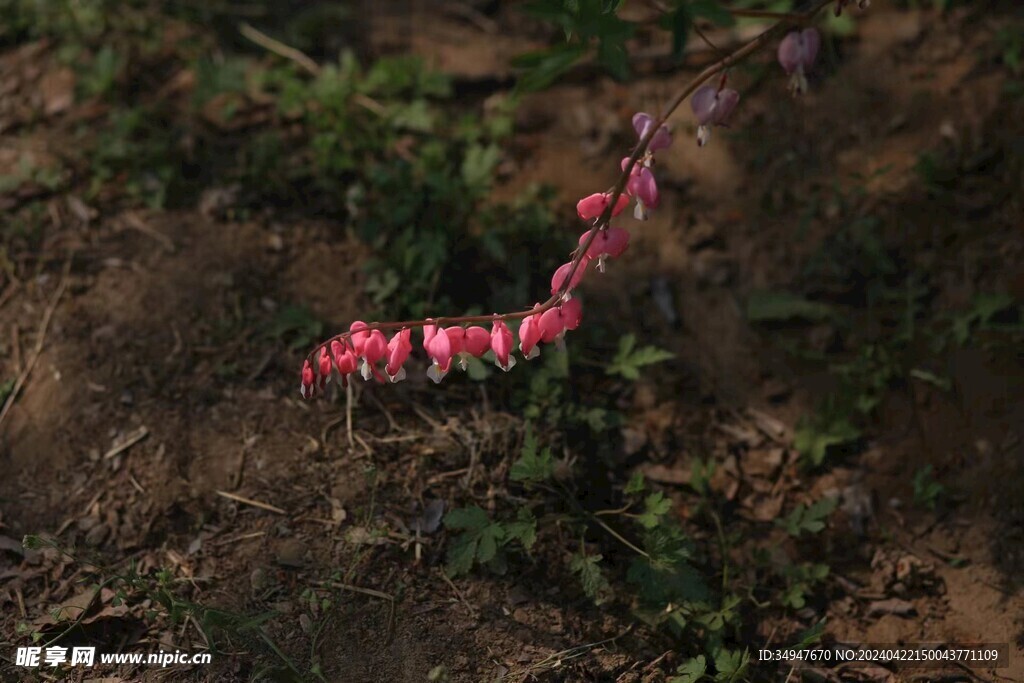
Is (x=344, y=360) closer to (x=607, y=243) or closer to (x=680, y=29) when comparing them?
(x=607, y=243)

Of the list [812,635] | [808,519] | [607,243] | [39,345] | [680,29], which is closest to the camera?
[680,29]

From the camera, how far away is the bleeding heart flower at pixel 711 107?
7.52ft

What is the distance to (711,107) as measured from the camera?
2311 mm

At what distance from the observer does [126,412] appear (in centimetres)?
309

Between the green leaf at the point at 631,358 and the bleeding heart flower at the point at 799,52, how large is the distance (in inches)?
46.4

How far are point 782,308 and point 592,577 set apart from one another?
4.84ft

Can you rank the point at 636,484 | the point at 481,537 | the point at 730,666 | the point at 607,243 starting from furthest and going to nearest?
the point at 636,484 → the point at 481,537 → the point at 730,666 → the point at 607,243

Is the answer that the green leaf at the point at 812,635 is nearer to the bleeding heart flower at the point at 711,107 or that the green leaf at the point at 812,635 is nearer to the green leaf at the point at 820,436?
the green leaf at the point at 820,436

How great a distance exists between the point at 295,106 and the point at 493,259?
1.19m

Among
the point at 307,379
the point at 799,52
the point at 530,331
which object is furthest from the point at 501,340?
the point at 799,52

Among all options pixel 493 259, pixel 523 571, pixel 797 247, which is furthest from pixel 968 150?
pixel 523 571

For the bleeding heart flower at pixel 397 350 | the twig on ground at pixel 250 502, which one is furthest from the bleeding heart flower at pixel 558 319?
the twig on ground at pixel 250 502

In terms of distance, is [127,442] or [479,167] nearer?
[127,442]

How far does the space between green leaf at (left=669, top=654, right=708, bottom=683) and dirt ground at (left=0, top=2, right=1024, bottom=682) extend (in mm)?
95
